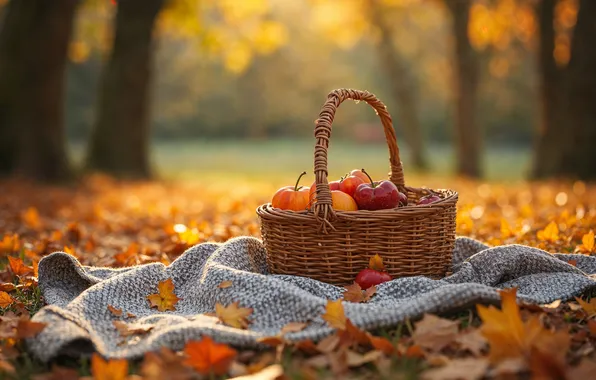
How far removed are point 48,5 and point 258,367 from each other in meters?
8.03

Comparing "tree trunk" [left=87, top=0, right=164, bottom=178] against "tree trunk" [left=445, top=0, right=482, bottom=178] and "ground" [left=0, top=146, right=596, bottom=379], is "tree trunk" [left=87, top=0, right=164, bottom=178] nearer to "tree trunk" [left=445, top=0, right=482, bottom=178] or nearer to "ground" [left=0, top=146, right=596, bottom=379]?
"ground" [left=0, top=146, right=596, bottom=379]

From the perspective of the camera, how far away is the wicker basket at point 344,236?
8.73 ft

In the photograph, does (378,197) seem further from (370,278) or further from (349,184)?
(370,278)

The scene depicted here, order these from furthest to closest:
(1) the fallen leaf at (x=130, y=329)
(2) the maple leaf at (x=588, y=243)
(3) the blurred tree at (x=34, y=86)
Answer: (3) the blurred tree at (x=34, y=86), (2) the maple leaf at (x=588, y=243), (1) the fallen leaf at (x=130, y=329)

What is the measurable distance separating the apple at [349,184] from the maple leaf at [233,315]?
0.89 m

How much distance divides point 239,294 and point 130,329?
0.44 metres

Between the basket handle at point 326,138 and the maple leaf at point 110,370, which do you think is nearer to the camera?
the maple leaf at point 110,370

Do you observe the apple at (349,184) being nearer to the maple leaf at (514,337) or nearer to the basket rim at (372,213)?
the basket rim at (372,213)

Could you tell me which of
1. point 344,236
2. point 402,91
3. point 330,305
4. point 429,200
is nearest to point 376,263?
point 344,236

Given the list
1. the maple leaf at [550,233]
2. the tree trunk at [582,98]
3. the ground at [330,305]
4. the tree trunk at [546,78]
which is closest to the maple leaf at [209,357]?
the ground at [330,305]

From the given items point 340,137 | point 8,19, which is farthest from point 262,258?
point 340,137

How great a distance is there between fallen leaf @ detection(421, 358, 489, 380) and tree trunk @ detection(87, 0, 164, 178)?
999cm

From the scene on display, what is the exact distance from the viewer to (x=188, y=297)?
2779mm

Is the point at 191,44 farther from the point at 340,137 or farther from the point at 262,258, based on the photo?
the point at 262,258
